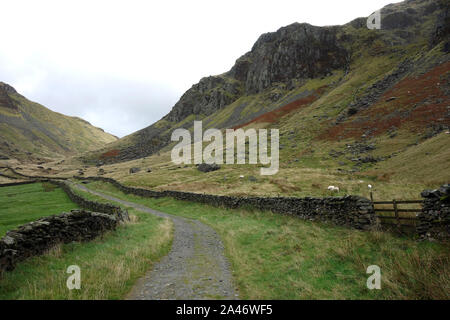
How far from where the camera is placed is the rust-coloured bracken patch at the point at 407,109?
4131cm

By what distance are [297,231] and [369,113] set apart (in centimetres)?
5353

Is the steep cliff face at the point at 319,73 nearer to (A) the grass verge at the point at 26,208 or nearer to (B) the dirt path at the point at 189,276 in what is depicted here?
(B) the dirt path at the point at 189,276

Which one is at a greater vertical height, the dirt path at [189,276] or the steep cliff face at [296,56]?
the steep cliff face at [296,56]

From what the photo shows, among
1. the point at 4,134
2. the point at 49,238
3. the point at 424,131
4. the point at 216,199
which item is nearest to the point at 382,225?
the point at 49,238

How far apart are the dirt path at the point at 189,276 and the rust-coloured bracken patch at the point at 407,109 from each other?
44.1 m

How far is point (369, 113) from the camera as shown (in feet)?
184

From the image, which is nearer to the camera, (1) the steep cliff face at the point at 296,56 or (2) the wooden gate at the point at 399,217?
(2) the wooden gate at the point at 399,217

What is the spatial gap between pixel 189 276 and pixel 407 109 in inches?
2245

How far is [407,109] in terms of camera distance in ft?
156

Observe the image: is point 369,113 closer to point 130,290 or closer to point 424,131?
point 424,131

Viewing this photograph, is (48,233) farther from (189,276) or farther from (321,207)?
(321,207)

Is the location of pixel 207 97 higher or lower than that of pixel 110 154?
higher

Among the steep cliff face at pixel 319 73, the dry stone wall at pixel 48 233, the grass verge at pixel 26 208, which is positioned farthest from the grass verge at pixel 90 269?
the steep cliff face at pixel 319 73

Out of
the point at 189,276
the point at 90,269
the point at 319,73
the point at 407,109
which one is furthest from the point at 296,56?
the point at 90,269
